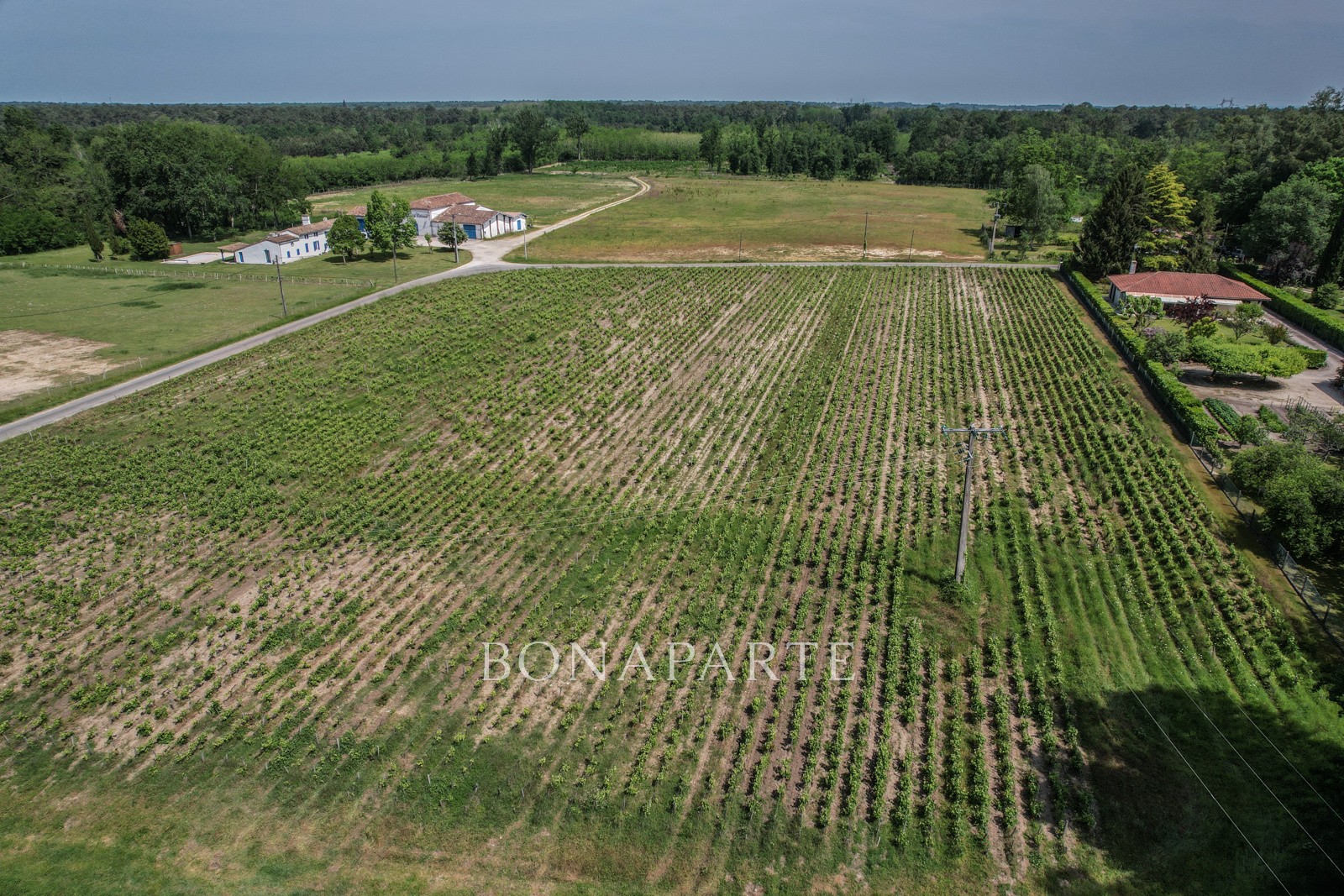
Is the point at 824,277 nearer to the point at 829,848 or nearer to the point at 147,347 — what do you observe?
the point at 147,347

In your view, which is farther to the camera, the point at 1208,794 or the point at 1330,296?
the point at 1330,296

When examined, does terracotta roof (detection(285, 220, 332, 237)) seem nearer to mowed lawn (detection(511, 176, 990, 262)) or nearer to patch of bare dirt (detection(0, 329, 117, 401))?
mowed lawn (detection(511, 176, 990, 262))

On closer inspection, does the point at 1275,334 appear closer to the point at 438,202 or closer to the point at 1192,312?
the point at 1192,312

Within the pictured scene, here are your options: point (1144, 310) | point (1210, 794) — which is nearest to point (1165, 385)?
point (1144, 310)

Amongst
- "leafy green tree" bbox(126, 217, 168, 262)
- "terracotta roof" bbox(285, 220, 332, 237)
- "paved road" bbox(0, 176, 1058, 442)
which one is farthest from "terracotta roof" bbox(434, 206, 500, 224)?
"leafy green tree" bbox(126, 217, 168, 262)

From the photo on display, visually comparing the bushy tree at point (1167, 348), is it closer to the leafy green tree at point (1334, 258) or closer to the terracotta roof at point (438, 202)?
the leafy green tree at point (1334, 258)

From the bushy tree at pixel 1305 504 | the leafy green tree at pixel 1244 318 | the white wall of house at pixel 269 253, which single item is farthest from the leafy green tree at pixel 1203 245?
the white wall of house at pixel 269 253
